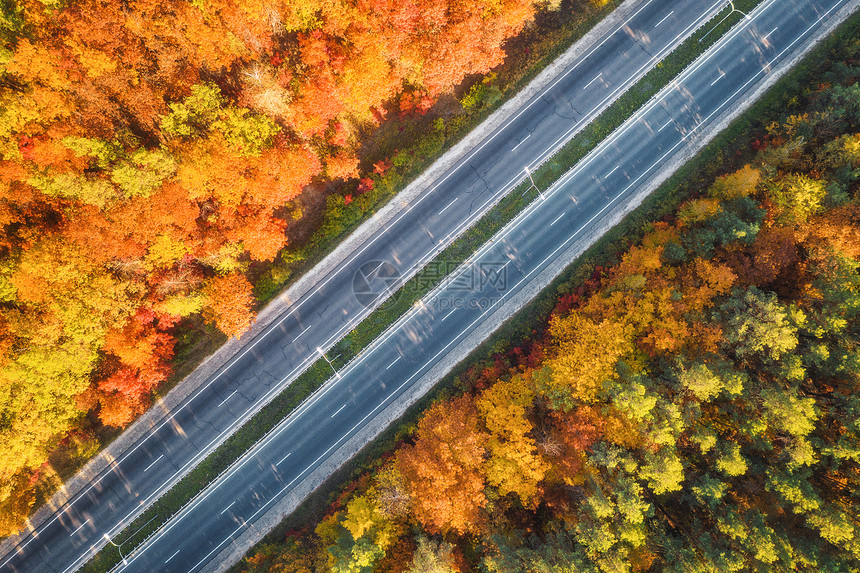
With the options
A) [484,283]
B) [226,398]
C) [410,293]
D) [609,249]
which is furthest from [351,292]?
[609,249]

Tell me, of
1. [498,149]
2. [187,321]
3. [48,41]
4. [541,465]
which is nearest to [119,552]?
[187,321]

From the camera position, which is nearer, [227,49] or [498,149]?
[227,49]

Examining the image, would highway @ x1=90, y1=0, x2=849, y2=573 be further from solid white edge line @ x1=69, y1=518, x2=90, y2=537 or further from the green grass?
solid white edge line @ x1=69, y1=518, x2=90, y2=537

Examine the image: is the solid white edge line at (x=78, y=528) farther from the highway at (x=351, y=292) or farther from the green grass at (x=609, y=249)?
the green grass at (x=609, y=249)

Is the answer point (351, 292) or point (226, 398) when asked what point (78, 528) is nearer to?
point (226, 398)

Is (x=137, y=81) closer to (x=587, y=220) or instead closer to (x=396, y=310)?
(x=396, y=310)

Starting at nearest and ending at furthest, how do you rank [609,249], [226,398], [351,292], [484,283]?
1. [609,249]
2. [226,398]
3. [351,292]
4. [484,283]
